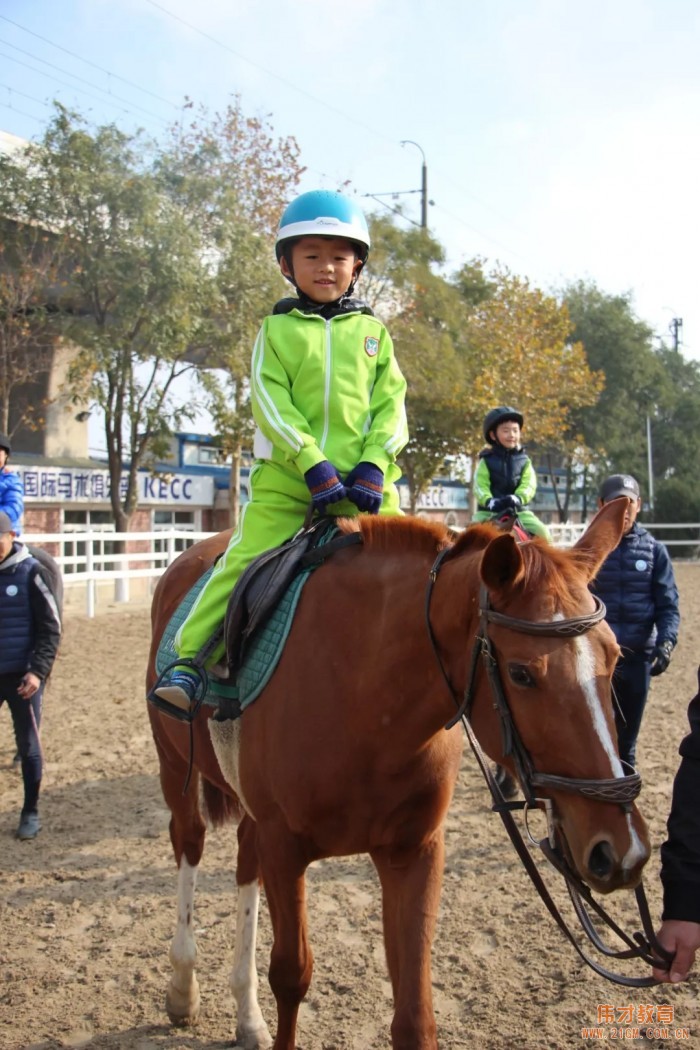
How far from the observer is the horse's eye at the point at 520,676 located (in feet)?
6.66

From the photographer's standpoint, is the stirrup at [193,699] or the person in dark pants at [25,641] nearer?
the stirrup at [193,699]

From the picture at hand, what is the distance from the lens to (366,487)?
2947 mm

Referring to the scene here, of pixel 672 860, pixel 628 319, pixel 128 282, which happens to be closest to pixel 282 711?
pixel 672 860

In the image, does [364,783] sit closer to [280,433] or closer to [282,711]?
[282,711]

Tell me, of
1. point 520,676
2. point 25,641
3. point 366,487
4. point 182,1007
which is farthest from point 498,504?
point 520,676

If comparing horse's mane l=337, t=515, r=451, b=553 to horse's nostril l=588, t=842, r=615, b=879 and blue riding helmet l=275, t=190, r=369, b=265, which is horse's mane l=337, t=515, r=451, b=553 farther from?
blue riding helmet l=275, t=190, r=369, b=265

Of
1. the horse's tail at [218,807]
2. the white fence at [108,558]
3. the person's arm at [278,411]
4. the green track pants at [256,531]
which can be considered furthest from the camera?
the white fence at [108,558]

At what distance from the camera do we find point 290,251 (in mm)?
3301

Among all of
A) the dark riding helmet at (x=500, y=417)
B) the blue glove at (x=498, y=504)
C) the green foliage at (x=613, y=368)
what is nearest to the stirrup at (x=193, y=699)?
the blue glove at (x=498, y=504)

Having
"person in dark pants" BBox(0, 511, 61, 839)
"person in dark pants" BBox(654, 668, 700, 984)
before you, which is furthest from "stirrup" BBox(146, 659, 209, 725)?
"person in dark pants" BBox(0, 511, 61, 839)

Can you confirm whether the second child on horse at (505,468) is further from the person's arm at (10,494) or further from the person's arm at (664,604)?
the person's arm at (10,494)

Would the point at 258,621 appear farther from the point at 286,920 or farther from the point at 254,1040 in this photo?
the point at 254,1040

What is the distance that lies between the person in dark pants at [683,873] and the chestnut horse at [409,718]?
0.34 feet

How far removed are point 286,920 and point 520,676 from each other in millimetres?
1270
